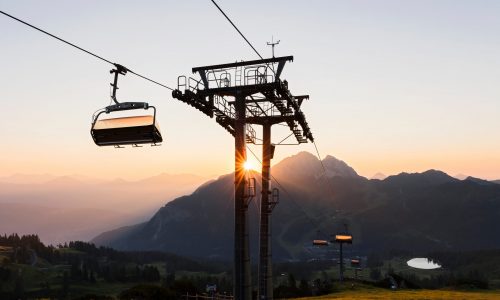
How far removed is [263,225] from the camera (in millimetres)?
50250

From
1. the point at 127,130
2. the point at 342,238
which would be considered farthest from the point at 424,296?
the point at 127,130

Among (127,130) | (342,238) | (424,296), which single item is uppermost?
(127,130)

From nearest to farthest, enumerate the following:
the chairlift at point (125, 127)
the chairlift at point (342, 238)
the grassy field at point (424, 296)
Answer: the chairlift at point (125, 127), the grassy field at point (424, 296), the chairlift at point (342, 238)

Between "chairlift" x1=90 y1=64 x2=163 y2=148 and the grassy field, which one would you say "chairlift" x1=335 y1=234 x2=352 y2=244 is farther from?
"chairlift" x1=90 y1=64 x2=163 y2=148

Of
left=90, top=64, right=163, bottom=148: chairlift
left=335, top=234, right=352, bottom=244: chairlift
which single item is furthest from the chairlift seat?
left=335, top=234, right=352, bottom=244: chairlift

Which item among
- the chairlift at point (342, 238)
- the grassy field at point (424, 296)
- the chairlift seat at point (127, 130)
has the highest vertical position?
the chairlift seat at point (127, 130)

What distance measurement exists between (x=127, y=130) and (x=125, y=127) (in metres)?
0.14

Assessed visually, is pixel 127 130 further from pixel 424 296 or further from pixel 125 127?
pixel 424 296

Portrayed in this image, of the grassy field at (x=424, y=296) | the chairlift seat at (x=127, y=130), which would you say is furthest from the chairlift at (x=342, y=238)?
the chairlift seat at (x=127, y=130)

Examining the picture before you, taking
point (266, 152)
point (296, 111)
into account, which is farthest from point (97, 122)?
point (266, 152)

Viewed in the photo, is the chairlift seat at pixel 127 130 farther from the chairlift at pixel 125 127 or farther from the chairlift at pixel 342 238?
the chairlift at pixel 342 238

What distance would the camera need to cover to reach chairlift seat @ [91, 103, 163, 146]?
18.8m

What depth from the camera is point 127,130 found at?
18875 mm

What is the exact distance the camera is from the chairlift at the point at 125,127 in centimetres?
1873
